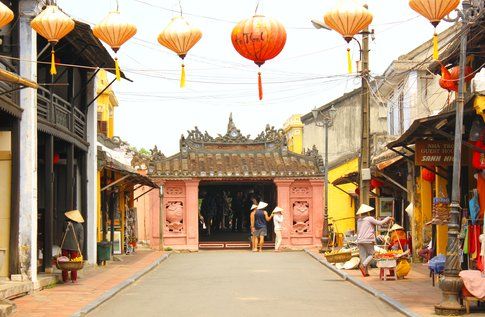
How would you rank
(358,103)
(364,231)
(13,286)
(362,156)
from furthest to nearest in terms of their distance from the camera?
1. (358,103)
2. (362,156)
3. (364,231)
4. (13,286)

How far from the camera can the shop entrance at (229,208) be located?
44.2m

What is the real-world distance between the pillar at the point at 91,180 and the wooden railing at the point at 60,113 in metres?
0.64

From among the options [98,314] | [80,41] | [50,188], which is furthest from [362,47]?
[98,314]

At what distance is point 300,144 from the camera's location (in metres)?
57.0

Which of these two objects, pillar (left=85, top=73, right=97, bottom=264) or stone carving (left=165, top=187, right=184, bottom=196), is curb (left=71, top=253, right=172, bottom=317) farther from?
stone carving (left=165, top=187, right=184, bottom=196)

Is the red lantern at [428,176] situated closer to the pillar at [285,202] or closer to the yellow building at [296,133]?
the pillar at [285,202]

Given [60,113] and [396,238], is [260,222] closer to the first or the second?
[396,238]

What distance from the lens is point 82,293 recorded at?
Answer: 727 inches

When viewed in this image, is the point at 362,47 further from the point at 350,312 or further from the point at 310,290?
the point at 350,312

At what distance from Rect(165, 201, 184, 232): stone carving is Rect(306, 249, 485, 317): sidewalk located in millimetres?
14985

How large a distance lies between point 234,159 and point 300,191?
3.60m

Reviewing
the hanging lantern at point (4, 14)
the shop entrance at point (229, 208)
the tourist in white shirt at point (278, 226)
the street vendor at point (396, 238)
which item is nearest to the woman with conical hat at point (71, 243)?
the hanging lantern at point (4, 14)

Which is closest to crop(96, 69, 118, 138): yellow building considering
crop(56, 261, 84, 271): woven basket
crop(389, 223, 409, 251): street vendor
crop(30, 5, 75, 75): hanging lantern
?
crop(389, 223, 409, 251): street vendor

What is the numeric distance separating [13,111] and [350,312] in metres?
7.63
